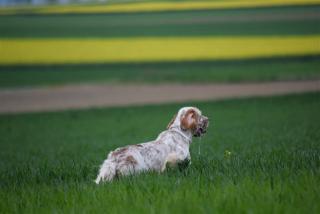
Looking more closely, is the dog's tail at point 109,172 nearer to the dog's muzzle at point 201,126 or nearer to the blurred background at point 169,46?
the dog's muzzle at point 201,126

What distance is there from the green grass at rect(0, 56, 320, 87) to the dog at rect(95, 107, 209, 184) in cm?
3259

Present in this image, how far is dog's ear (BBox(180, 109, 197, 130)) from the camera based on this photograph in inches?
361

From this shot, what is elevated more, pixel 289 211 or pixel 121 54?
pixel 289 211

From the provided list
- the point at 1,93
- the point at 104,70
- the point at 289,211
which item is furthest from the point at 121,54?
the point at 289,211

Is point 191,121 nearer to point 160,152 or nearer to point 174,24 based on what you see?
point 160,152

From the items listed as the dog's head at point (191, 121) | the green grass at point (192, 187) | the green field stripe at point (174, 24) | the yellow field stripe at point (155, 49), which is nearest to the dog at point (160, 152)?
the dog's head at point (191, 121)

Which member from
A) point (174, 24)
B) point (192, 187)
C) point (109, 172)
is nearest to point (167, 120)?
point (109, 172)

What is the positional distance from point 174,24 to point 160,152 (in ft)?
183

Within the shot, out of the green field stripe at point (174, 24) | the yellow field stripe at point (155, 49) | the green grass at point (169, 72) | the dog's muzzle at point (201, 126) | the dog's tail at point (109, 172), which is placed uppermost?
the dog's muzzle at point (201, 126)

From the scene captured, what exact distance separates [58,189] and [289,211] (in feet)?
9.35

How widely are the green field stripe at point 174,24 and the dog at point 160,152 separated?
46347mm

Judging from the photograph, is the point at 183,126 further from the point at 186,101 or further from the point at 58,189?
the point at 186,101

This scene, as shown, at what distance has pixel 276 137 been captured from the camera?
18.8 metres

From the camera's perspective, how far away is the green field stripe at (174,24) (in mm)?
58094
